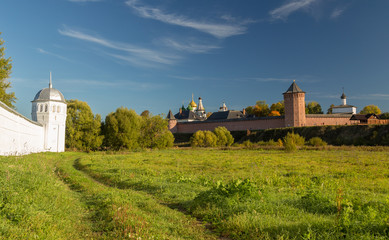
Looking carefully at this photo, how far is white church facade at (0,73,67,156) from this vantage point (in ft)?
59.2

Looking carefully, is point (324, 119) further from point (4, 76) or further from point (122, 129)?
point (4, 76)

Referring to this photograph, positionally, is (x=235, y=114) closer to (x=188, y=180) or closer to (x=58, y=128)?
(x=58, y=128)

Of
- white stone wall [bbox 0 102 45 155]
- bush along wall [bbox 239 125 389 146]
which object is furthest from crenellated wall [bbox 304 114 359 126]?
white stone wall [bbox 0 102 45 155]

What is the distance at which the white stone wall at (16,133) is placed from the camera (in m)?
14.4

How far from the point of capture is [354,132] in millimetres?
40656

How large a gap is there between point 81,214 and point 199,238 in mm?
2768

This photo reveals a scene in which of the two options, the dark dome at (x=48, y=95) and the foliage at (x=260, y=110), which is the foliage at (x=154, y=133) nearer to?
the dark dome at (x=48, y=95)

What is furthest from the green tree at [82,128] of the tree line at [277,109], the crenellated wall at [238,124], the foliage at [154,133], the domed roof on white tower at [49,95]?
the tree line at [277,109]

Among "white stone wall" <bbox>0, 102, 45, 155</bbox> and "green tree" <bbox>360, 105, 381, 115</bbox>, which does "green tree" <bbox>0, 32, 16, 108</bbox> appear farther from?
"green tree" <bbox>360, 105, 381, 115</bbox>

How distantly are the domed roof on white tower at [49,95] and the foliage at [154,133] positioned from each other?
40.1ft

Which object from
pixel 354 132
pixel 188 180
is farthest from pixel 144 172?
pixel 354 132

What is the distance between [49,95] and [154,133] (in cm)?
1481

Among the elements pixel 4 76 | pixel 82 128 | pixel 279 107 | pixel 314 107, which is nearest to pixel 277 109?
pixel 279 107

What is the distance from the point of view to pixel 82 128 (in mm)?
35344
